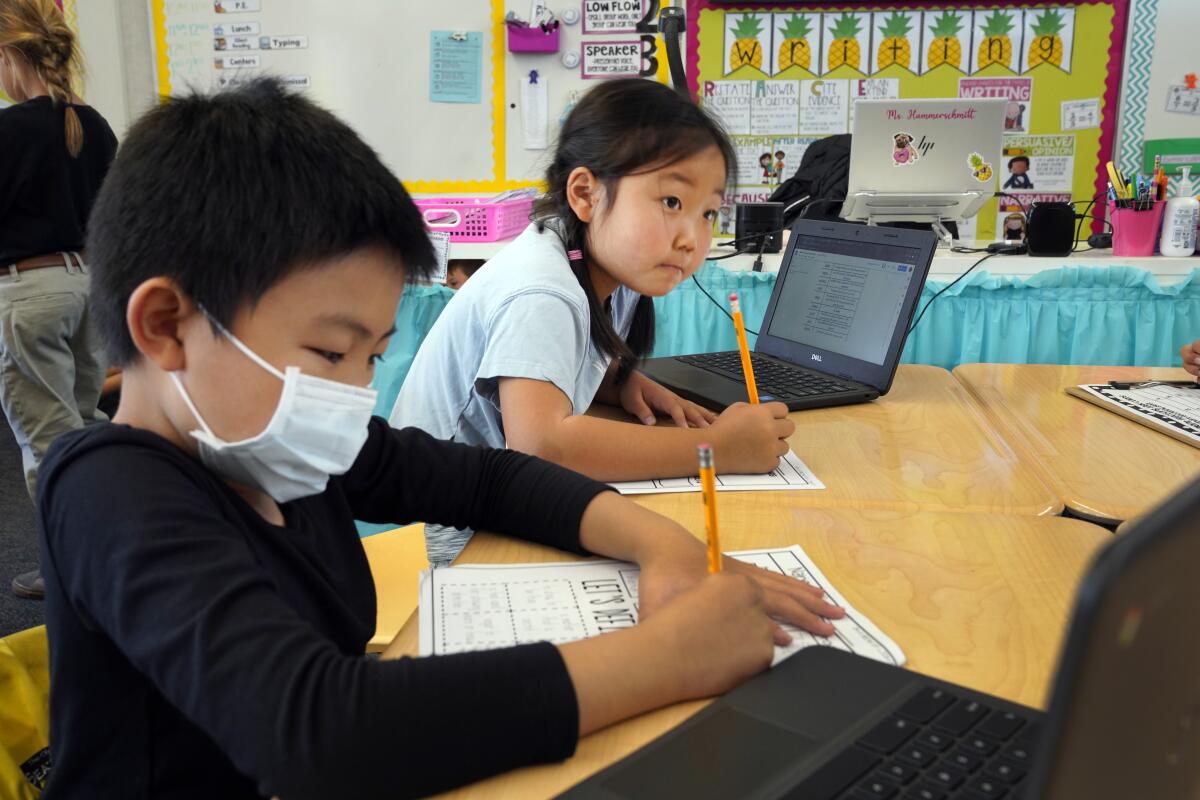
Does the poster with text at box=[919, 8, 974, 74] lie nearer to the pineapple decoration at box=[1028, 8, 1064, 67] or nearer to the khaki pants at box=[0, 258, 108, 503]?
the pineapple decoration at box=[1028, 8, 1064, 67]

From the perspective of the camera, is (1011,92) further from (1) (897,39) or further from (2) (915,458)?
(2) (915,458)

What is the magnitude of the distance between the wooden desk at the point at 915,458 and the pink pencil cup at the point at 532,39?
8.58 ft

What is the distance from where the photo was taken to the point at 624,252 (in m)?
1.21

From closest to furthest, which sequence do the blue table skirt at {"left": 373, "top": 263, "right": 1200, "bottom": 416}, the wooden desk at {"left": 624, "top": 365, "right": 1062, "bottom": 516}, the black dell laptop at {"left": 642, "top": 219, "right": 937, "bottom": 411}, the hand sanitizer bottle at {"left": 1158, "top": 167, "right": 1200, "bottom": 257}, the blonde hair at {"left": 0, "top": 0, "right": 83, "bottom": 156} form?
the wooden desk at {"left": 624, "top": 365, "right": 1062, "bottom": 516}
the black dell laptop at {"left": 642, "top": 219, "right": 937, "bottom": 411}
the blue table skirt at {"left": 373, "top": 263, "right": 1200, "bottom": 416}
the hand sanitizer bottle at {"left": 1158, "top": 167, "right": 1200, "bottom": 257}
the blonde hair at {"left": 0, "top": 0, "right": 83, "bottom": 156}

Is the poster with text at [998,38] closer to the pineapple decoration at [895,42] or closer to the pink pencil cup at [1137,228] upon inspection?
the pineapple decoration at [895,42]

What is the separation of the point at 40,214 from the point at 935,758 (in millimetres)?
2461

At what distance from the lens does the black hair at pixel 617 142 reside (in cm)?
119

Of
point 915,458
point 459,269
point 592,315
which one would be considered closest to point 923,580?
point 915,458

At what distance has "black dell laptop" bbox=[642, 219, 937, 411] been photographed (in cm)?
132

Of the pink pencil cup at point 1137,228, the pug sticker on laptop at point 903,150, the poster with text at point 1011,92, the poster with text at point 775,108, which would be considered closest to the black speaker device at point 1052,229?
the pink pencil cup at point 1137,228

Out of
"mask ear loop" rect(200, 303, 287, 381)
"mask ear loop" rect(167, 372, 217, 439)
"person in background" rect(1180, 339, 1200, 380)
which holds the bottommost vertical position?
"person in background" rect(1180, 339, 1200, 380)

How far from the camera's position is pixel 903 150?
2.36m

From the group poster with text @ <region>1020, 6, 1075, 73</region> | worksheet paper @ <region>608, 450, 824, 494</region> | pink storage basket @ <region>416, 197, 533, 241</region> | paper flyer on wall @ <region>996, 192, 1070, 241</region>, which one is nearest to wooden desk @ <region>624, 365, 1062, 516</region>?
worksheet paper @ <region>608, 450, 824, 494</region>

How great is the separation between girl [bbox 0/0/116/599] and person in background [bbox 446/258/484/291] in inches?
34.4
